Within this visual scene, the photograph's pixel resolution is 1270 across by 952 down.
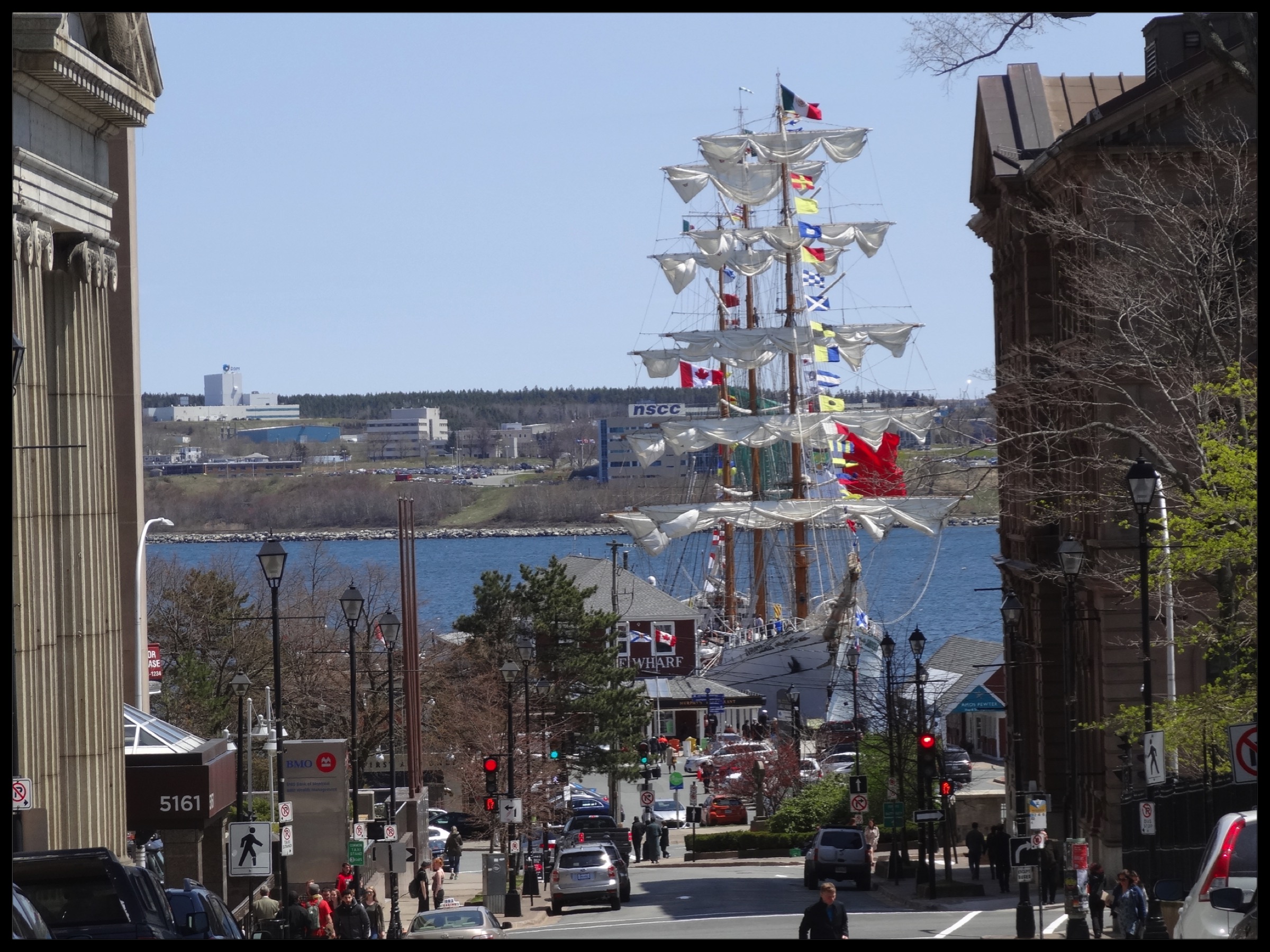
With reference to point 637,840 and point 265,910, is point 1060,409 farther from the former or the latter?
point 637,840

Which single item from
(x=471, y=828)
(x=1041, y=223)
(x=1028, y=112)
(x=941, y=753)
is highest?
(x=1028, y=112)

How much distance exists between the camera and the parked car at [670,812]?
61688 mm

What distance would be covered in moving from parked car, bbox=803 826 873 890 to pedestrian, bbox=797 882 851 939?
21.4 meters

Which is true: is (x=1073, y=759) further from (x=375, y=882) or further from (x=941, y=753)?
(x=375, y=882)

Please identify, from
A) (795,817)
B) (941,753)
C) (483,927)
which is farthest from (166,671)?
(483,927)

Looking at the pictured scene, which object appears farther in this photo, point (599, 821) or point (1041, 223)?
point (599, 821)

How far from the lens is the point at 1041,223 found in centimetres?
3275

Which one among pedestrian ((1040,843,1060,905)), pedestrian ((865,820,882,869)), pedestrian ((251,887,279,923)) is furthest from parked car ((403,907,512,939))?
pedestrian ((865,820,882,869))

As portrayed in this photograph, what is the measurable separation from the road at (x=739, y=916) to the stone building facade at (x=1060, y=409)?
4.00 m

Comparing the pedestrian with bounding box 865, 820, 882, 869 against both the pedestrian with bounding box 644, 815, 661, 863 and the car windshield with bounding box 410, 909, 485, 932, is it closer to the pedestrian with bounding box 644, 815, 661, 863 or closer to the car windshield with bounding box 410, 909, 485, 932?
the pedestrian with bounding box 644, 815, 661, 863

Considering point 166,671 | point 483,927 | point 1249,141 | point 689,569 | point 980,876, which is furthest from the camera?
point 689,569

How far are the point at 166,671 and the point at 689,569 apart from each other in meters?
123

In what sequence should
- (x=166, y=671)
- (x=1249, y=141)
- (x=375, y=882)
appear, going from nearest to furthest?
(x=1249, y=141)
(x=375, y=882)
(x=166, y=671)

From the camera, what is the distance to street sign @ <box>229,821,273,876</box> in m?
23.6
